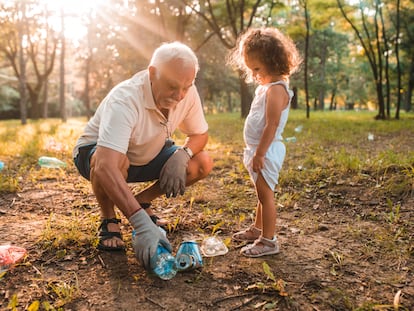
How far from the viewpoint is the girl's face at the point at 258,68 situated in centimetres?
222

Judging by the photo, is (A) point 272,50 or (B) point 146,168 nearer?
(A) point 272,50

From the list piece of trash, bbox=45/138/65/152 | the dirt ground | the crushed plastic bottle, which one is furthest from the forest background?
the crushed plastic bottle

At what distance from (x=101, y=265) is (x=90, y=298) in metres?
0.34

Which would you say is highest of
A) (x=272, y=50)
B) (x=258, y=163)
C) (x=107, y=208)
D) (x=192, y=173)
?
(x=272, y=50)

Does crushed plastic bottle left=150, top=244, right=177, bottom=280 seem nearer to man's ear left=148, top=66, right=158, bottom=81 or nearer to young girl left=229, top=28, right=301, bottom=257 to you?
young girl left=229, top=28, right=301, bottom=257

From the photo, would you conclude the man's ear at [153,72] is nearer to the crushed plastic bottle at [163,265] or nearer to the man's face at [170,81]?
the man's face at [170,81]

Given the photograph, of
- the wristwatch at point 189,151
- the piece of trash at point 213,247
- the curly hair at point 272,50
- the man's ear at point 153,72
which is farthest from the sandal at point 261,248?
the man's ear at point 153,72

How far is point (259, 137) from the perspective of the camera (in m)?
2.29

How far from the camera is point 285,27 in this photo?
13578 mm

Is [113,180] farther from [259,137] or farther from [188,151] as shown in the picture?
[259,137]

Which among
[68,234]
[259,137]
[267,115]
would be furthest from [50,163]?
[267,115]

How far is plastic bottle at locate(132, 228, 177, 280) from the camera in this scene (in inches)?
72.9

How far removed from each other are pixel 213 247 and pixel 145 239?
506 millimetres

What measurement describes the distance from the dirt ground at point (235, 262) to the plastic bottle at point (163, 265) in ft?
0.13
